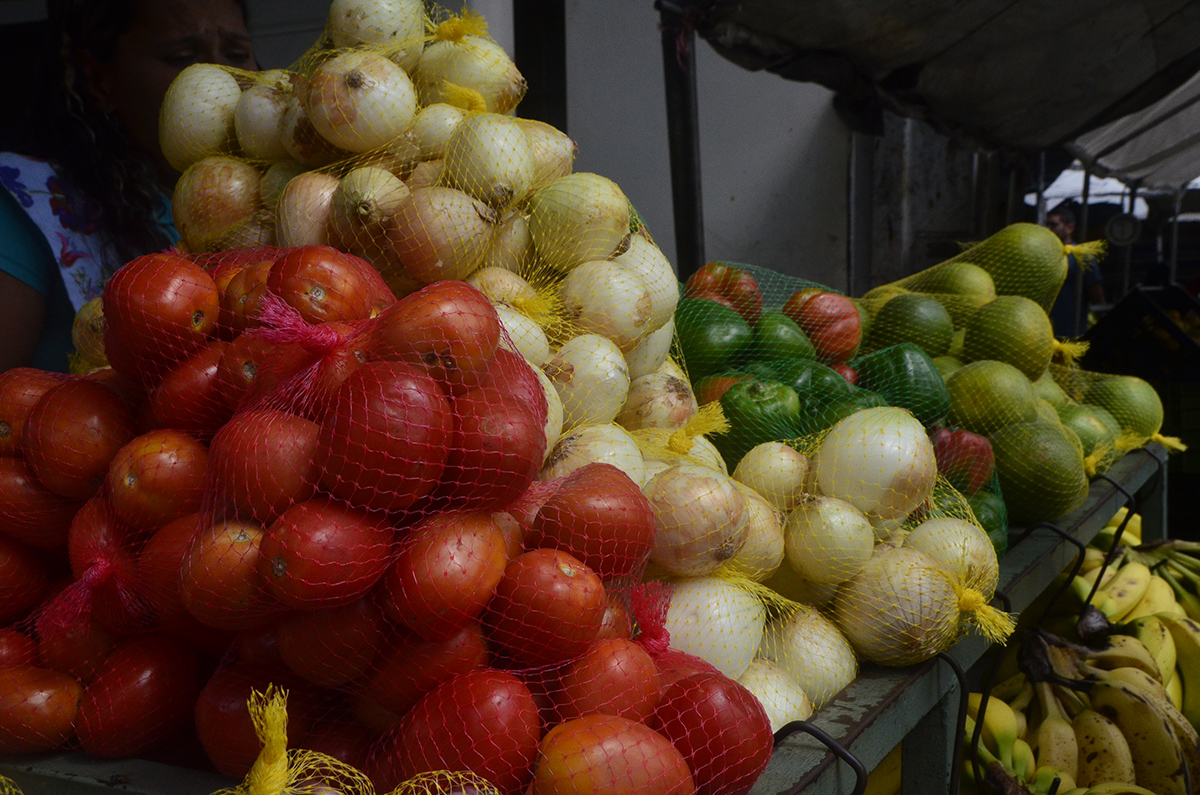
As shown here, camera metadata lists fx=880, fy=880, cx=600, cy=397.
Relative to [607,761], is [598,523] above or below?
above

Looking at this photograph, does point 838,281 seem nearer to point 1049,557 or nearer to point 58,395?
point 1049,557

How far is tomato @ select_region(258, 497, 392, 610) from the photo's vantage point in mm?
1058

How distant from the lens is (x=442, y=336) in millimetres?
1195

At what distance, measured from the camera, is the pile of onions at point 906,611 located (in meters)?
1.71

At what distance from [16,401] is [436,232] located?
0.75 m

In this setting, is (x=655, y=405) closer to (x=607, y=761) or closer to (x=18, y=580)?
(x=607, y=761)

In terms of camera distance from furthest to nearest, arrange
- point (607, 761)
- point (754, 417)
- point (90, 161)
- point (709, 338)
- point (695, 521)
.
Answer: point (709, 338) < point (90, 161) < point (754, 417) < point (695, 521) < point (607, 761)

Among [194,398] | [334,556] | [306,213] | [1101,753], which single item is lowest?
[1101,753]

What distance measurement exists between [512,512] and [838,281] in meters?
5.22

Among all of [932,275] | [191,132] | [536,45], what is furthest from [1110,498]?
[536,45]

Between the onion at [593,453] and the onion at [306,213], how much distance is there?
0.61m

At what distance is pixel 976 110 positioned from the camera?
15.3ft

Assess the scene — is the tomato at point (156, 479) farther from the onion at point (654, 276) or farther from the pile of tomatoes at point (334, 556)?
the onion at point (654, 276)

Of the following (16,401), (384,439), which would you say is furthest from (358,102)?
(384,439)
